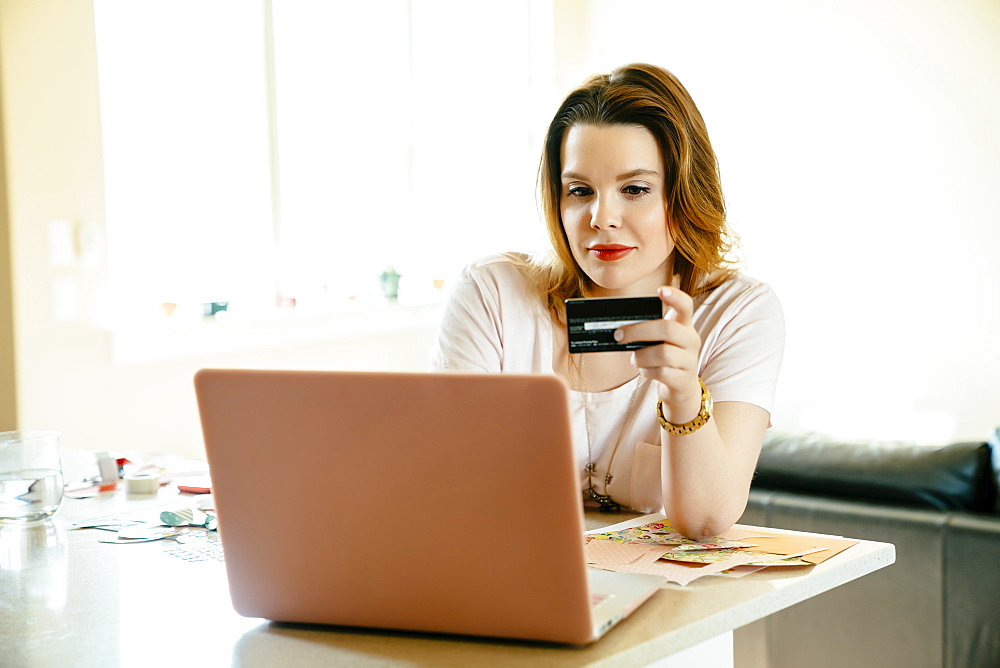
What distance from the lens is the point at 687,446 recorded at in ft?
3.85

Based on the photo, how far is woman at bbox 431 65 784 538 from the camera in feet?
4.54

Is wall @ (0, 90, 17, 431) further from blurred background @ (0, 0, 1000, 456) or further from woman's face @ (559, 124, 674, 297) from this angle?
woman's face @ (559, 124, 674, 297)

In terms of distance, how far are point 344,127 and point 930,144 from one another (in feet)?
7.83

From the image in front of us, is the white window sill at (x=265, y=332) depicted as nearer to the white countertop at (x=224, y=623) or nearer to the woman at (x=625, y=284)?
the woman at (x=625, y=284)

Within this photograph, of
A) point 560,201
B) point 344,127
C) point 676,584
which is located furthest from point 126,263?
point 676,584

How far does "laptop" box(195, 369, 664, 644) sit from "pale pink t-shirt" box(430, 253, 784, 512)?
49cm

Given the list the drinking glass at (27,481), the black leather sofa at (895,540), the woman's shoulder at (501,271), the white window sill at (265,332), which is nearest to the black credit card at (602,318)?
the woman's shoulder at (501,271)

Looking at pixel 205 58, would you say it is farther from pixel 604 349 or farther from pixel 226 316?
pixel 604 349

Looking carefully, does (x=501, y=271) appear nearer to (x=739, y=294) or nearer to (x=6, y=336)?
(x=739, y=294)

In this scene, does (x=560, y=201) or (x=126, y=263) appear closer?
(x=560, y=201)

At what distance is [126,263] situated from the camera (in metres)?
3.29

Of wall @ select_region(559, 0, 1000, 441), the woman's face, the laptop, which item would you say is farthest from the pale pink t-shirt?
wall @ select_region(559, 0, 1000, 441)

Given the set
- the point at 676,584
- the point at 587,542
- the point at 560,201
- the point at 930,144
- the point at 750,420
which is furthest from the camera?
the point at 930,144

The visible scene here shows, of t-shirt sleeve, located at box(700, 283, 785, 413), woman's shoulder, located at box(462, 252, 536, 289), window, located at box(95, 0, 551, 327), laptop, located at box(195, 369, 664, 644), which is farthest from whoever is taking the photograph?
window, located at box(95, 0, 551, 327)
